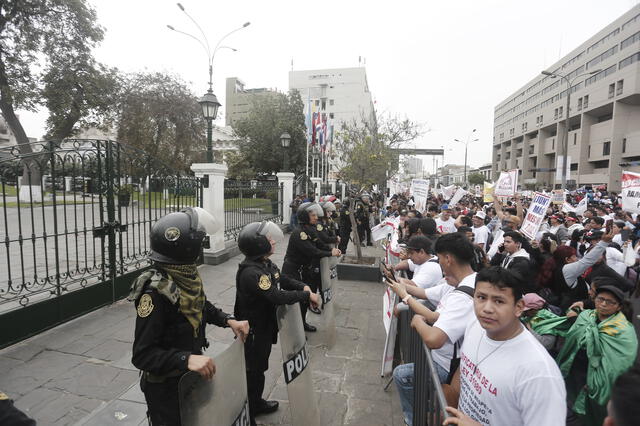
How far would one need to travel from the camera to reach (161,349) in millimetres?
1928

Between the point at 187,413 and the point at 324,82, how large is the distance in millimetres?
71942

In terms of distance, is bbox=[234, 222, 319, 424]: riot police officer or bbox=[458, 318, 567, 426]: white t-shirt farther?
bbox=[234, 222, 319, 424]: riot police officer

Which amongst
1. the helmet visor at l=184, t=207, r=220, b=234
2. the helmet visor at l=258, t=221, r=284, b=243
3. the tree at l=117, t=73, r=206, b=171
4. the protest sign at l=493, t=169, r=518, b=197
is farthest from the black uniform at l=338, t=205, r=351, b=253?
the tree at l=117, t=73, r=206, b=171

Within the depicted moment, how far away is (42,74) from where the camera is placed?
1988cm

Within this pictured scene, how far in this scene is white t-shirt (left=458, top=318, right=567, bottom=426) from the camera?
152 cm

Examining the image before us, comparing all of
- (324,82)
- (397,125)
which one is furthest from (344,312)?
(324,82)

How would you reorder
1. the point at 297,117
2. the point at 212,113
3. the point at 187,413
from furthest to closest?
1. the point at 297,117
2. the point at 212,113
3. the point at 187,413

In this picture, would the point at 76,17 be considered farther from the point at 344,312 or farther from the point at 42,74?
the point at 344,312

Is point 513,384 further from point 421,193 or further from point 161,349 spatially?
point 421,193

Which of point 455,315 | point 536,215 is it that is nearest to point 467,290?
point 455,315

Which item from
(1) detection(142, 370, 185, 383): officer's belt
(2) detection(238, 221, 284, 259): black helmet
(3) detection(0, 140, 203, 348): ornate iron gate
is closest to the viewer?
(1) detection(142, 370, 185, 383): officer's belt

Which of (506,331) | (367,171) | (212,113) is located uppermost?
(212,113)

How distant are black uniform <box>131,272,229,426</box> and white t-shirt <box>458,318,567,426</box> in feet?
4.92

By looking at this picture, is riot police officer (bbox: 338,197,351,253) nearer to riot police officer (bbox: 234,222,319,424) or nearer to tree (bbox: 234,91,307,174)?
riot police officer (bbox: 234,222,319,424)
